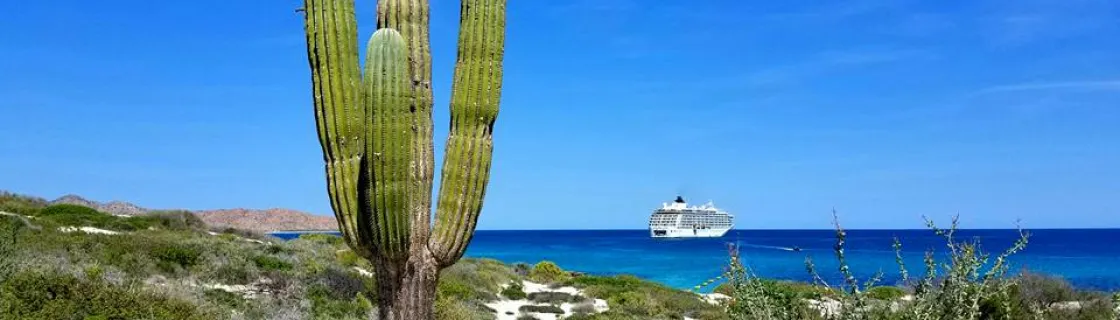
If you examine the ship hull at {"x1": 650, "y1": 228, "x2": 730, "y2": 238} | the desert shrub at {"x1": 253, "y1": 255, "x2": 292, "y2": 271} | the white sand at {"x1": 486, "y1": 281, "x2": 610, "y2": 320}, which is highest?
Answer: the ship hull at {"x1": 650, "y1": 228, "x2": 730, "y2": 238}

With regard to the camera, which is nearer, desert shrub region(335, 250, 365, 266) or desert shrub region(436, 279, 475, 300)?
desert shrub region(436, 279, 475, 300)

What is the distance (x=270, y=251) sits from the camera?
749 inches

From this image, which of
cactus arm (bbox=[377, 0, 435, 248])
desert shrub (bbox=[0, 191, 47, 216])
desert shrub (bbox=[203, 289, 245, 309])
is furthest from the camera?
desert shrub (bbox=[0, 191, 47, 216])

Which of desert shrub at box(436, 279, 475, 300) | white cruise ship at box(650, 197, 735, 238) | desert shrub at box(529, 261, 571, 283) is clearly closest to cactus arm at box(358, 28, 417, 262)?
desert shrub at box(436, 279, 475, 300)

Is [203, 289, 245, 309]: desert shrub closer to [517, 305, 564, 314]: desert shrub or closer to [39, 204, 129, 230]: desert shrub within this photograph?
[517, 305, 564, 314]: desert shrub

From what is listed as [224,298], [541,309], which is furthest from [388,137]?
[541,309]

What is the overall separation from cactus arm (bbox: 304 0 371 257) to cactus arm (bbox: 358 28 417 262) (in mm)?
206

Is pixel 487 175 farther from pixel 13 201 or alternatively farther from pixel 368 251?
pixel 13 201

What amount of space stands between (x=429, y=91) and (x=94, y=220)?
723 inches

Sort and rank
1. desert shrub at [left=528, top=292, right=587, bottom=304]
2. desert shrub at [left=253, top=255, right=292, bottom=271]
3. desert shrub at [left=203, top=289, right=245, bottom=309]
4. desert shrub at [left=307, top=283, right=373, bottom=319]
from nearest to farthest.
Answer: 1. desert shrub at [left=203, top=289, right=245, bottom=309]
2. desert shrub at [left=307, top=283, right=373, bottom=319]
3. desert shrub at [left=253, top=255, right=292, bottom=271]
4. desert shrub at [left=528, top=292, right=587, bottom=304]

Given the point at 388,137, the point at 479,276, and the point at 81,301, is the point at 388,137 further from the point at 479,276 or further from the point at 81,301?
the point at 479,276

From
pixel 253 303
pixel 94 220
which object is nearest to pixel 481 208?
pixel 253 303

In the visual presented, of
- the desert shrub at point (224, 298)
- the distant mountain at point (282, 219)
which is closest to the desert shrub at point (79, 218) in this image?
the desert shrub at point (224, 298)

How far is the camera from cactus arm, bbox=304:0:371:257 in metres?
5.96
